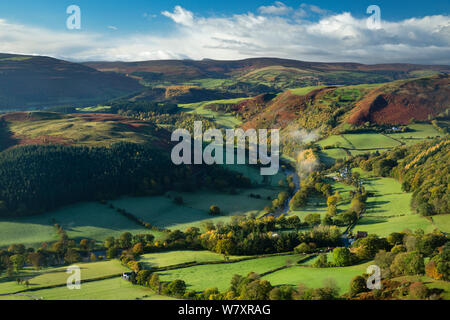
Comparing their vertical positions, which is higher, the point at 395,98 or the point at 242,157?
the point at 395,98

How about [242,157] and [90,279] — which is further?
[242,157]

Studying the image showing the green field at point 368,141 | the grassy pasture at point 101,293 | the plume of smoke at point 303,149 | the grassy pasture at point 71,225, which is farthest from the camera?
the green field at point 368,141

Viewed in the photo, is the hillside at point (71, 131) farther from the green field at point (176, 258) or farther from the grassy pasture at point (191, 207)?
the green field at point (176, 258)

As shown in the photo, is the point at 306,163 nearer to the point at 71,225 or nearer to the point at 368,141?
the point at 368,141

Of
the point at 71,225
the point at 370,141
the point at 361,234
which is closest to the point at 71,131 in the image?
the point at 71,225

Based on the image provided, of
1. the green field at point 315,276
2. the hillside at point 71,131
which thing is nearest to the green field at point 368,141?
the hillside at point 71,131

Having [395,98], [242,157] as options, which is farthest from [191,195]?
[395,98]
